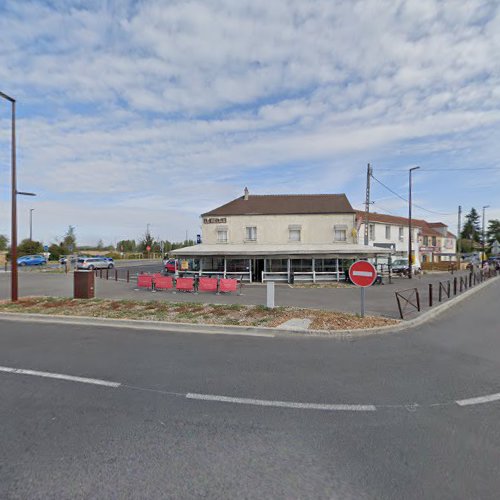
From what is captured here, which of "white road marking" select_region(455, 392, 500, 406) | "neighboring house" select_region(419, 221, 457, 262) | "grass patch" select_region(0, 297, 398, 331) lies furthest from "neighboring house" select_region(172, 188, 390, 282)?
"neighboring house" select_region(419, 221, 457, 262)

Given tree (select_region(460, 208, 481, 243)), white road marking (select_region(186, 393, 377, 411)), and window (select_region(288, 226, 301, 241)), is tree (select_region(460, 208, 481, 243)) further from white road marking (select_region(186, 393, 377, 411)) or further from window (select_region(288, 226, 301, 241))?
white road marking (select_region(186, 393, 377, 411))

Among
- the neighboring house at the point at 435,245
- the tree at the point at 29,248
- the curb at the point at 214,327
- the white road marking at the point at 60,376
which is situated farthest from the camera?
the tree at the point at 29,248

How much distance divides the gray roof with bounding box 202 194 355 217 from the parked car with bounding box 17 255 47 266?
3055 centimetres

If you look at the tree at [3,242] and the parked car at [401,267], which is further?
the tree at [3,242]

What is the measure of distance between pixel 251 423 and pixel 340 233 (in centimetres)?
2460

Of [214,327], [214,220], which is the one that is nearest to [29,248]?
[214,220]

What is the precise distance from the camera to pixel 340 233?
26.9m

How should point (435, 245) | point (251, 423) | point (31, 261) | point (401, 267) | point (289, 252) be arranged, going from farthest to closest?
1. point (435, 245)
2. point (31, 261)
3. point (401, 267)
4. point (289, 252)
5. point (251, 423)

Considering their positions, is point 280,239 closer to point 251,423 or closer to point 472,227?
point 251,423

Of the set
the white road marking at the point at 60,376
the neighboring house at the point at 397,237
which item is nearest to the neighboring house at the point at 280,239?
the neighboring house at the point at 397,237

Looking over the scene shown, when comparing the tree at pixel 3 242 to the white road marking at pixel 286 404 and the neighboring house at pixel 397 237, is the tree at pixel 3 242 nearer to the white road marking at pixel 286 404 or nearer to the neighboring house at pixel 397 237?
the neighboring house at pixel 397 237

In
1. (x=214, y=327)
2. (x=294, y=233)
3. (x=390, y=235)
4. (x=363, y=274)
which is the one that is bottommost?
(x=214, y=327)

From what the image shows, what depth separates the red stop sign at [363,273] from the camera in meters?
9.22

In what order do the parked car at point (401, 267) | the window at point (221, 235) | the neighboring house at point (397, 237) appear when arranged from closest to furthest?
Result: the window at point (221, 235), the parked car at point (401, 267), the neighboring house at point (397, 237)
